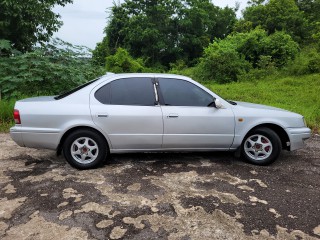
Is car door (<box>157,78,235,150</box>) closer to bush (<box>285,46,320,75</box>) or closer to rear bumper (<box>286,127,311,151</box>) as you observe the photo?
rear bumper (<box>286,127,311,151</box>)

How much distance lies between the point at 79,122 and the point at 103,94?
21.7 inches

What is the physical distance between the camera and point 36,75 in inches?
344

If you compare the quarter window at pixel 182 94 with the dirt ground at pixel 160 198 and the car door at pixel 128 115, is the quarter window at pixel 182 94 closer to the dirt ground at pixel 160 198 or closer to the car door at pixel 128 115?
the car door at pixel 128 115

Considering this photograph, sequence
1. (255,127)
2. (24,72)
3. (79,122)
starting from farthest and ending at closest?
(24,72) < (255,127) < (79,122)

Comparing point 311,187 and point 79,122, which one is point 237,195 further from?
point 79,122

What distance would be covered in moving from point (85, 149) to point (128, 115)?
813mm

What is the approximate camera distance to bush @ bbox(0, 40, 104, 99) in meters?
8.67

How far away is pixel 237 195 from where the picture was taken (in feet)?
13.3

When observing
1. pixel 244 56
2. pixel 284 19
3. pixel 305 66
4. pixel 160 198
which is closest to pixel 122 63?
pixel 244 56

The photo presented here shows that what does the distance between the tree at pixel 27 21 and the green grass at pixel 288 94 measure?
7048mm

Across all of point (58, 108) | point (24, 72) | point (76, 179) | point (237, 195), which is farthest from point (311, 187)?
point (24, 72)

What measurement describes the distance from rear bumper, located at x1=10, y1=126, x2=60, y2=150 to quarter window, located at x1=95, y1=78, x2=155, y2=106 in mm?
846

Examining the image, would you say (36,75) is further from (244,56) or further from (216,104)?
(244,56)

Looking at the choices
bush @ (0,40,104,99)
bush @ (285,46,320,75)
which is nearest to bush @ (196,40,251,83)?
bush @ (285,46,320,75)
